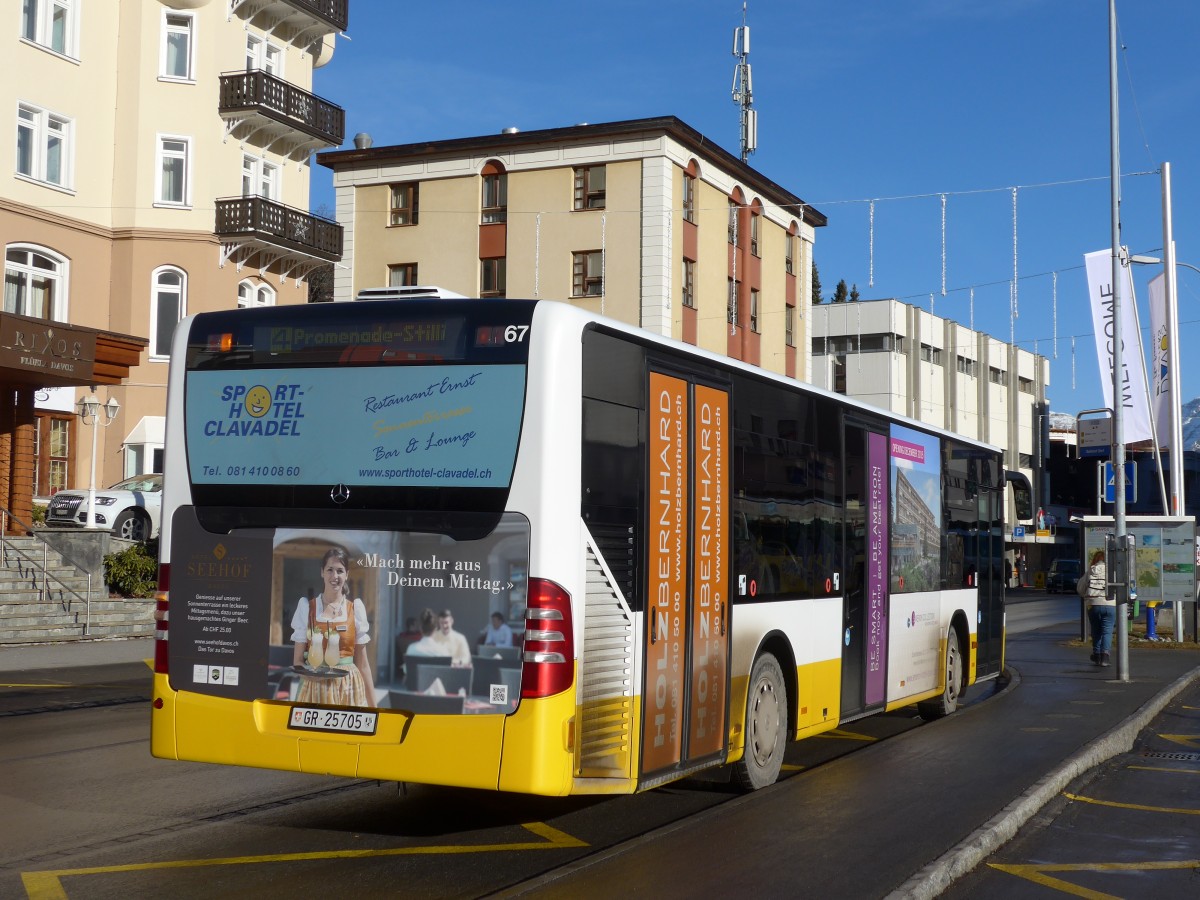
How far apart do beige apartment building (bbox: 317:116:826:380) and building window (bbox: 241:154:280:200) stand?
540cm

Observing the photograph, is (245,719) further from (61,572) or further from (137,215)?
(137,215)

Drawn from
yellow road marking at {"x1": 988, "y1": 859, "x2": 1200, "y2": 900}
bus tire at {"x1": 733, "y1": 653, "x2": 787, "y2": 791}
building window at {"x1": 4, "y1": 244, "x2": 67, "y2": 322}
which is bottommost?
yellow road marking at {"x1": 988, "y1": 859, "x2": 1200, "y2": 900}

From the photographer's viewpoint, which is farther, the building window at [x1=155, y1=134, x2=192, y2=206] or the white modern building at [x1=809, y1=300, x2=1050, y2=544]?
the white modern building at [x1=809, y1=300, x2=1050, y2=544]

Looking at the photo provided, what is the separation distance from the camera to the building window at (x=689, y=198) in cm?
4453

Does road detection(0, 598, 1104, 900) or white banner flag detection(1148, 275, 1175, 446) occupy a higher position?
white banner flag detection(1148, 275, 1175, 446)

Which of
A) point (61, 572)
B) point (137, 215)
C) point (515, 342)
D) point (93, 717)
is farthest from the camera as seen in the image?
point (137, 215)

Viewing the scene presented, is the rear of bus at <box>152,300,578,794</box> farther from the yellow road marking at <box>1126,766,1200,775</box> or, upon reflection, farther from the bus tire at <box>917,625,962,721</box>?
the bus tire at <box>917,625,962,721</box>

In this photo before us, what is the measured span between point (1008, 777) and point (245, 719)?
592 centimetres

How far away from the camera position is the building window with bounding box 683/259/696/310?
145 ft

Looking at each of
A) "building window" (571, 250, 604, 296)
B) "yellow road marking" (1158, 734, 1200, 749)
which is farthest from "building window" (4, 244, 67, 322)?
"yellow road marking" (1158, 734, 1200, 749)

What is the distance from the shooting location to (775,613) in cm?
984

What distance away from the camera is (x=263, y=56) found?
39438 millimetres

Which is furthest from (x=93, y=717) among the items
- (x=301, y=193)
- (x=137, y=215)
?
(x=301, y=193)

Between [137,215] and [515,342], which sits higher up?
[137,215]
